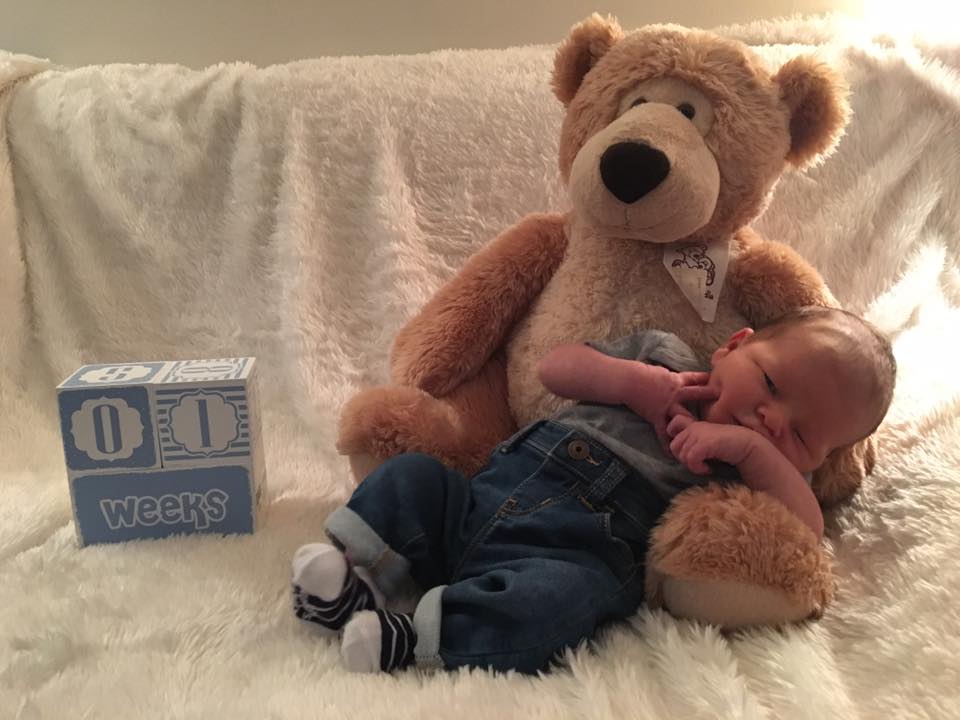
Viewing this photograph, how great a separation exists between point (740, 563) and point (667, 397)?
167 mm

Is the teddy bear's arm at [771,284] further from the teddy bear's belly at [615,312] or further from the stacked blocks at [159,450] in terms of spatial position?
the stacked blocks at [159,450]

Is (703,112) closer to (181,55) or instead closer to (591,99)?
(591,99)

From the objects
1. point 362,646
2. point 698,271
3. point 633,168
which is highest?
point 633,168

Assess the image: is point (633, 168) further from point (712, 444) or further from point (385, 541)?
point (385, 541)

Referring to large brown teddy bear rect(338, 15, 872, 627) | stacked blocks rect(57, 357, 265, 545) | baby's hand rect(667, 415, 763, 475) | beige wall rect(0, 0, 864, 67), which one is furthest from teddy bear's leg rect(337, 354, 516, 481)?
beige wall rect(0, 0, 864, 67)

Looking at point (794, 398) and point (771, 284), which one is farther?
point (771, 284)

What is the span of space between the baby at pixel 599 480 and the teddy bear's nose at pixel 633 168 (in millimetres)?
155

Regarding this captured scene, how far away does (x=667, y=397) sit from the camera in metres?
0.78

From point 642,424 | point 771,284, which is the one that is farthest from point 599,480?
point 771,284

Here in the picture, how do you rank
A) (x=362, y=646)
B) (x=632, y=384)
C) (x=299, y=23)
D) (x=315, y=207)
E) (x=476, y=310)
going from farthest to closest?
(x=299, y=23), (x=315, y=207), (x=476, y=310), (x=632, y=384), (x=362, y=646)

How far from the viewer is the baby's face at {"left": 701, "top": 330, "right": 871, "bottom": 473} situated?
2.42ft

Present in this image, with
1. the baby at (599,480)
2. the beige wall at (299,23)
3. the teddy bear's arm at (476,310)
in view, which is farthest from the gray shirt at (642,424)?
the beige wall at (299,23)

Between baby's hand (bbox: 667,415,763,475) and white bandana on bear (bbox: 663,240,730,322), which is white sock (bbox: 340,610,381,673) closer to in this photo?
baby's hand (bbox: 667,415,763,475)

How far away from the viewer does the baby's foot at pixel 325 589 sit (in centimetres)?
69
